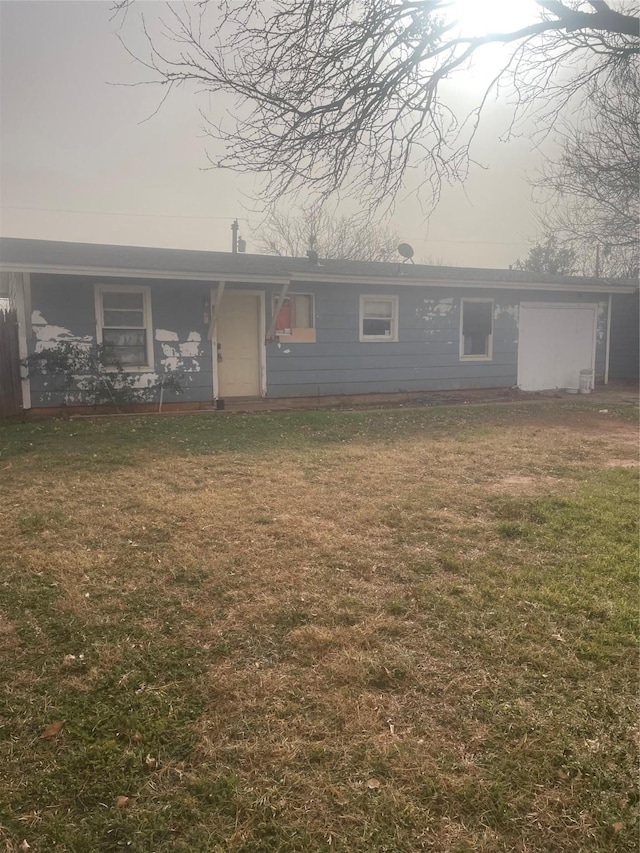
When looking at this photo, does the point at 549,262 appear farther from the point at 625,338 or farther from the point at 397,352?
the point at 397,352

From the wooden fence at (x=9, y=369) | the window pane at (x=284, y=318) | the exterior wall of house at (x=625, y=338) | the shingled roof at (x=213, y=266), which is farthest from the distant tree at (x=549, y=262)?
the wooden fence at (x=9, y=369)

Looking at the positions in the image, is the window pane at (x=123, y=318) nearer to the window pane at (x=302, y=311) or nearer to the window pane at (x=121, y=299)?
the window pane at (x=121, y=299)

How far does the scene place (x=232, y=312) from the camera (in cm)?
1142

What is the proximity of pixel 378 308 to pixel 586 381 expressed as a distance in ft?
19.4

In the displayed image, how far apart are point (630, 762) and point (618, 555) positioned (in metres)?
2.10

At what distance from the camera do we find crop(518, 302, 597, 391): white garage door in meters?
14.2

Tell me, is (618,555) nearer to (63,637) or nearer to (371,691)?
(371,691)

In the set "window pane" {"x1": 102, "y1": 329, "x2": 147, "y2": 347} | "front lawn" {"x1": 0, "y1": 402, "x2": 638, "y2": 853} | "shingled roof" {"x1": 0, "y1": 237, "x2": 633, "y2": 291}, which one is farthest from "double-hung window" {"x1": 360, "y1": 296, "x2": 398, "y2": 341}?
"front lawn" {"x1": 0, "y1": 402, "x2": 638, "y2": 853}

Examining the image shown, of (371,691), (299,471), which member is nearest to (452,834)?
(371,691)

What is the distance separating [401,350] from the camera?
12.8 meters

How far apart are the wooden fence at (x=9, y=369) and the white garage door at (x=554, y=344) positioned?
35.9ft

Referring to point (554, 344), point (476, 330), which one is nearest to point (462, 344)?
point (476, 330)

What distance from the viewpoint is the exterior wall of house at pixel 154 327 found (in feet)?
31.9

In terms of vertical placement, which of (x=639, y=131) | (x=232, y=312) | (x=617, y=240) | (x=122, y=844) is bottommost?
(x=122, y=844)
